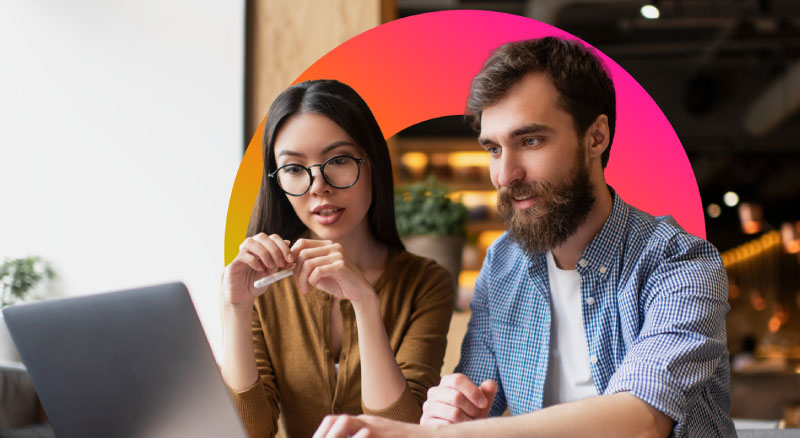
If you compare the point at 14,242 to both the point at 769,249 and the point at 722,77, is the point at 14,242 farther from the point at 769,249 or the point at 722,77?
the point at 769,249

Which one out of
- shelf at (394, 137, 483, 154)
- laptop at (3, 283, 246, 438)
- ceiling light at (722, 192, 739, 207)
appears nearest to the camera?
laptop at (3, 283, 246, 438)

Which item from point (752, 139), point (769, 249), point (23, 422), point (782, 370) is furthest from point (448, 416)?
point (769, 249)

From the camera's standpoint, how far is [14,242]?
3.46m

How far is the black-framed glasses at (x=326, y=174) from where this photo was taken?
56.8 inches

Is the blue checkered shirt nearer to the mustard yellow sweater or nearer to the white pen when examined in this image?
the mustard yellow sweater

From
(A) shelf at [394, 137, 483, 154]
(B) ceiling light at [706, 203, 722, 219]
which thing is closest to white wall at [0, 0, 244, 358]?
(A) shelf at [394, 137, 483, 154]

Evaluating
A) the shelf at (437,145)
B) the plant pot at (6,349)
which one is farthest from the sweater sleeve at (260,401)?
the shelf at (437,145)

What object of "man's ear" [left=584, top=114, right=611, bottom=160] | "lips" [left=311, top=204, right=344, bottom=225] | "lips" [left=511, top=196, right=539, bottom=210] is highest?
"man's ear" [left=584, top=114, right=611, bottom=160]

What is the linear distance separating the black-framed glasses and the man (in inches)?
11.0

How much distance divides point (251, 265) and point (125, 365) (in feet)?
1.26

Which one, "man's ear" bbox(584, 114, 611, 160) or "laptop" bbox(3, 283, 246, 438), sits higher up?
"man's ear" bbox(584, 114, 611, 160)

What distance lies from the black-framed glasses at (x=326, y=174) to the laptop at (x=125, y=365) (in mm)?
540

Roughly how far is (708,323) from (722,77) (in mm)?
7972

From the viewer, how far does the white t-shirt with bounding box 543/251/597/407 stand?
1.44 meters
